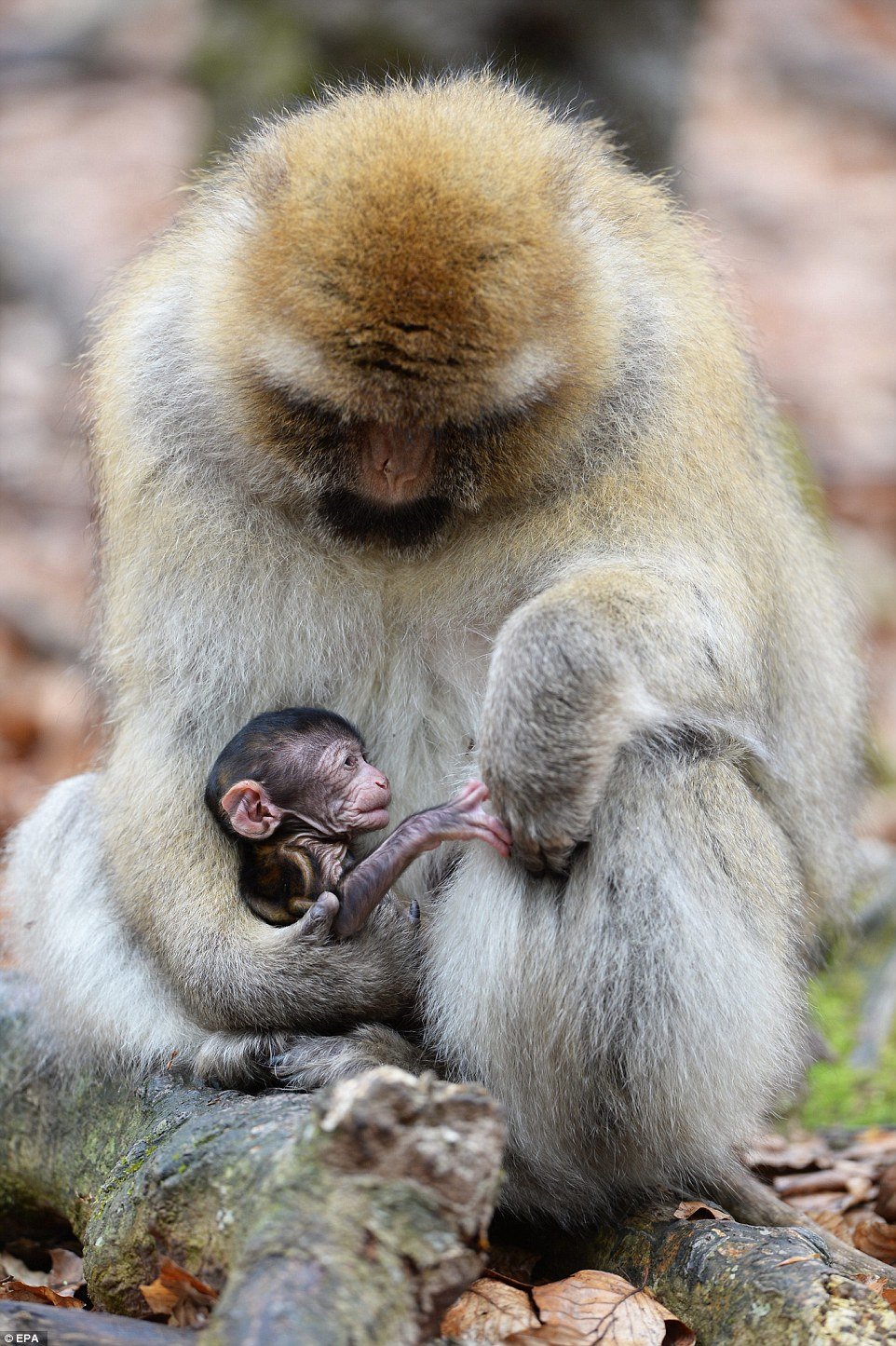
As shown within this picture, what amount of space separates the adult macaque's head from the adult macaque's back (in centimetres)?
1

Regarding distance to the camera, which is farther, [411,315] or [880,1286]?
[880,1286]

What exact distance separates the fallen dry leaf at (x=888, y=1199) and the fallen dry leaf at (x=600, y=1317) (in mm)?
1295

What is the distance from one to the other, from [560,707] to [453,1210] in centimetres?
130

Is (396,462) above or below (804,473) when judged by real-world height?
below

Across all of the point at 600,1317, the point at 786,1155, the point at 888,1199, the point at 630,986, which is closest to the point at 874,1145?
the point at 786,1155

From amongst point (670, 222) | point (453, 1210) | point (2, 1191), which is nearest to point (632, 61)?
point (670, 222)

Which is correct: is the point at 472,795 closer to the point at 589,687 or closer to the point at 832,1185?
the point at 589,687

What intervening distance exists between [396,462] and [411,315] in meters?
0.36

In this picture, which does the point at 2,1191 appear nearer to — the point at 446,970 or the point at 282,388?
the point at 446,970

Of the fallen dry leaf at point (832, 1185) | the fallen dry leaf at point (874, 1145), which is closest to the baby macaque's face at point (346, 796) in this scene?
the fallen dry leaf at point (832, 1185)

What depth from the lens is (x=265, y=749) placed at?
13.2ft

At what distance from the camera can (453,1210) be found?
2.55 m

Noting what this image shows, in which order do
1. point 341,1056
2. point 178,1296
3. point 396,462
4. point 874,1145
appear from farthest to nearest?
point 874,1145
point 341,1056
point 396,462
point 178,1296

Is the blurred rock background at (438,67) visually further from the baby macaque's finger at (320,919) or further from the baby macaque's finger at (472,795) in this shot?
the baby macaque's finger at (472,795)
